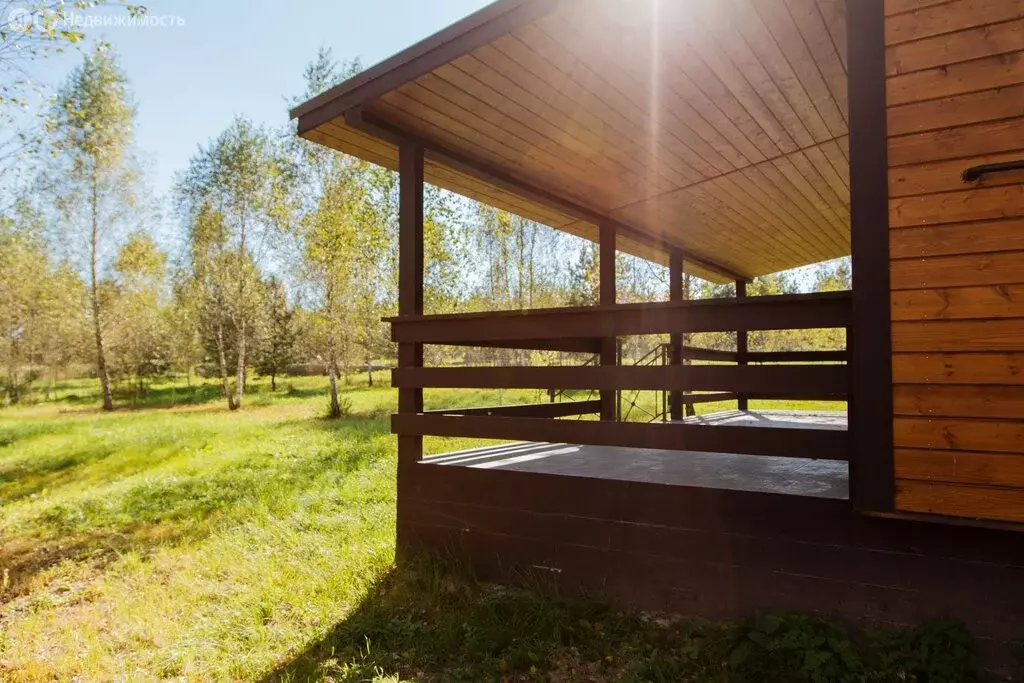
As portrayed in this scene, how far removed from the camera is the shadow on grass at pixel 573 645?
2.35 meters

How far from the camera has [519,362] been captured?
1817 centimetres

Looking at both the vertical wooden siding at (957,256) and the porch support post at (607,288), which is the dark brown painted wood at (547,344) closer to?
the porch support post at (607,288)

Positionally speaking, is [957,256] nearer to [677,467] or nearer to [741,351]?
[677,467]

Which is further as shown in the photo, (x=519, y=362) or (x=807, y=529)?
(x=519, y=362)

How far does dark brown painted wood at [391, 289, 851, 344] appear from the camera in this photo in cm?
266

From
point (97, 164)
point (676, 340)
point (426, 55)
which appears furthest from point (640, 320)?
point (97, 164)

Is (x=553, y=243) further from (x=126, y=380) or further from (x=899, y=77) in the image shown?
(x=126, y=380)

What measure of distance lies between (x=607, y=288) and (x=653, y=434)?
9.42ft

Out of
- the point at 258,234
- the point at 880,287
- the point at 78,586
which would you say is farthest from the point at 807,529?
the point at 258,234

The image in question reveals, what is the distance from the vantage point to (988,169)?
220 centimetres

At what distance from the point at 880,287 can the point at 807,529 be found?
109 cm

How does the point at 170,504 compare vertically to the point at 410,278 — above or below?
below

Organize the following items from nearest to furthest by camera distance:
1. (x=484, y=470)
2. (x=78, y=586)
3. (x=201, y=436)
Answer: (x=484, y=470) → (x=78, y=586) → (x=201, y=436)

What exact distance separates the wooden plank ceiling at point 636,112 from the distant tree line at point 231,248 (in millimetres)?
9532
